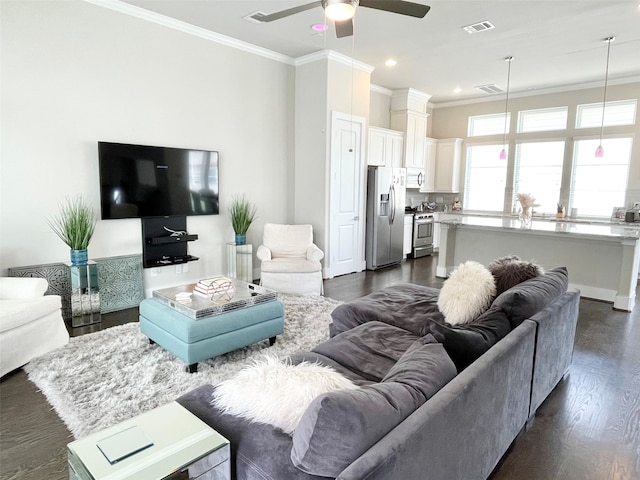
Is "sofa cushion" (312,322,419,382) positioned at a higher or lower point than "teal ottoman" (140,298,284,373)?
higher

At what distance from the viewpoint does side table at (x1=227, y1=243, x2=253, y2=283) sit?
17.2ft

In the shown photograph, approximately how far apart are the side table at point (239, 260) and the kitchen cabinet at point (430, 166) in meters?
4.53

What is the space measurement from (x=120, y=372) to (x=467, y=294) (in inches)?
98.9

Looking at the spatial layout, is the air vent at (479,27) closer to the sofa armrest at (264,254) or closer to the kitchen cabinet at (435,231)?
the sofa armrest at (264,254)

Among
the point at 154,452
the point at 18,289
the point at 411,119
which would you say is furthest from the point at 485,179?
the point at 154,452

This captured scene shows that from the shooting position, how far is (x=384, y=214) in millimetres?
6625

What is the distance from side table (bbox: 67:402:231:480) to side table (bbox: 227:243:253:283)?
12.7ft

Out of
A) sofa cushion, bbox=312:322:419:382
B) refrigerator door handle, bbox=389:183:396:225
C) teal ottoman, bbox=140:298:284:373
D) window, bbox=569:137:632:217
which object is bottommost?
teal ottoman, bbox=140:298:284:373

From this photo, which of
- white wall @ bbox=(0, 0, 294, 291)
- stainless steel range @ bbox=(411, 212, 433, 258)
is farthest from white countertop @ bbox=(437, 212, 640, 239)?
white wall @ bbox=(0, 0, 294, 291)

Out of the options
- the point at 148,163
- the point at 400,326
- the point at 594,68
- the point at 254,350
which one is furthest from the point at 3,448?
the point at 594,68

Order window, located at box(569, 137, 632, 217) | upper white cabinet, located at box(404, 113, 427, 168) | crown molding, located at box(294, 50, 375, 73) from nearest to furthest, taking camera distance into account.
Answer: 1. crown molding, located at box(294, 50, 375, 73)
2. window, located at box(569, 137, 632, 217)
3. upper white cabinet, located at box(404, 113, 427, 168)

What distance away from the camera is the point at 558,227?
520 cm

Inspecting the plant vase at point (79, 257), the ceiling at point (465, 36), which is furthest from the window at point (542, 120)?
the plant vase at point (79, 257)

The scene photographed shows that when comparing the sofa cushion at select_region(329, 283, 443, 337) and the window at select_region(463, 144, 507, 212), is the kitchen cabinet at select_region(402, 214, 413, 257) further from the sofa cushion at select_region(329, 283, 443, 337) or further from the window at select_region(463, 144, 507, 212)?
the sofa cushion at select_region(329, 283, 443, 337)
